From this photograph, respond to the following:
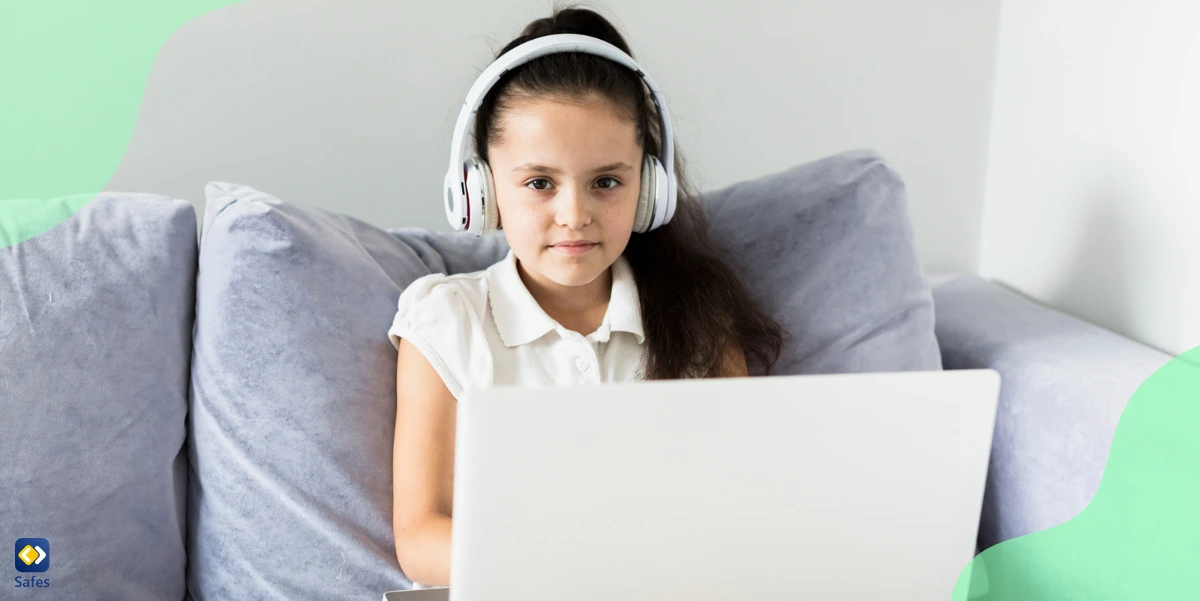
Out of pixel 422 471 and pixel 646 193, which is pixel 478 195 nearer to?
pixel 646 193

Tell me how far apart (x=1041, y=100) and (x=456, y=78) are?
106 cm

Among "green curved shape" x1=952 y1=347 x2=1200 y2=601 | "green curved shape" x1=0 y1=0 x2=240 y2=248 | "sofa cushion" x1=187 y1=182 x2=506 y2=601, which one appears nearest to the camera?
"green curved shape" x1=952 y1=347 x2=1200 y2=601

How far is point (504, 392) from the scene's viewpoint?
2.22 ft

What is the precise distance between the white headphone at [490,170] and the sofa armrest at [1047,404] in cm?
59

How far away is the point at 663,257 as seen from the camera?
1494 mm

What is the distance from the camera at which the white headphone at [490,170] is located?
1.22 metres

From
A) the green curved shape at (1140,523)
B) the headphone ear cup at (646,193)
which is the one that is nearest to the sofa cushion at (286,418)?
the headphone ear cup at (646,193)

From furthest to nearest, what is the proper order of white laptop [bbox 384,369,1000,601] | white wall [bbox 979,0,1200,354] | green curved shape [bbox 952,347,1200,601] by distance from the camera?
white wall [bbox 979,0,1200,354] → green curved shape [bbox 952,347,1200,601] → white laptop [bbox 384,369,1000,601]

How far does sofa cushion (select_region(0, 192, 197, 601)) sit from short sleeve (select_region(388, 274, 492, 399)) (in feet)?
1.05

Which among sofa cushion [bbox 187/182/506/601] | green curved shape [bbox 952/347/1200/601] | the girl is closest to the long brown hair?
the girl

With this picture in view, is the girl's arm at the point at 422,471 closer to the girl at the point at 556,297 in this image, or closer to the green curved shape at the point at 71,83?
the girl at the point at 556,297

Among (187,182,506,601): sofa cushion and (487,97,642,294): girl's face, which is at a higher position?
(487,97,642,294): girl's face

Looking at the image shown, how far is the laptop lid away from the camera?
0.69 metres

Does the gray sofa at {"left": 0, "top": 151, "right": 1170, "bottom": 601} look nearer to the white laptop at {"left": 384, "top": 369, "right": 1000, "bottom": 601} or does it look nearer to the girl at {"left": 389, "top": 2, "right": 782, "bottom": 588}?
the girl at {"left": 389, "top": 2, "right": 782, "bottom": 588}
